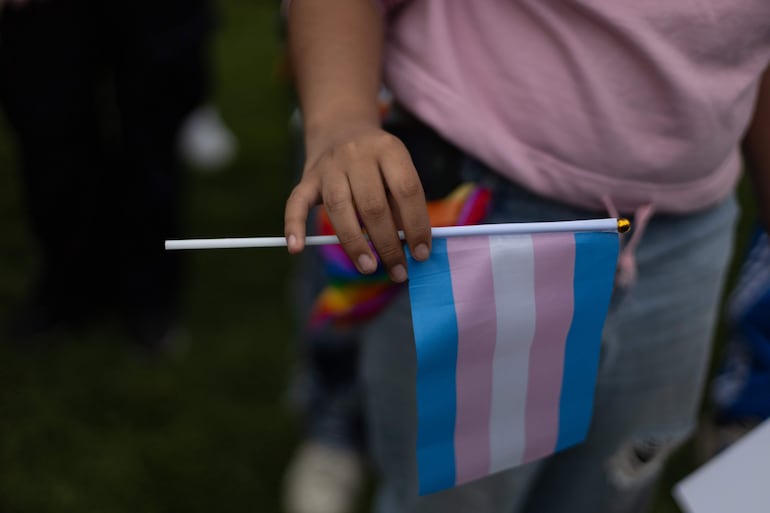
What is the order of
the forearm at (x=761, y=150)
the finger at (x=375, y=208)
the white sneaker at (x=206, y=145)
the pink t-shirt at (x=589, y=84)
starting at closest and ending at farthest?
1. the finger at (x=375, y=208)
2. the pink t-shirt at (x=589, y=84)
3. the forearm at (x=761, y=150)
4. the white sneaker at (x=206, y=145)

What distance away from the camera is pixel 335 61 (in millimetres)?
729

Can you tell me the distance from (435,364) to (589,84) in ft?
0.94

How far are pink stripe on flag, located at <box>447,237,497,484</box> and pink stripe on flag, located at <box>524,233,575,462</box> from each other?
0.15ft

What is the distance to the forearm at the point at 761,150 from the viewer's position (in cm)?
85

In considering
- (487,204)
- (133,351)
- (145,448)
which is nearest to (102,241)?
(133,351)

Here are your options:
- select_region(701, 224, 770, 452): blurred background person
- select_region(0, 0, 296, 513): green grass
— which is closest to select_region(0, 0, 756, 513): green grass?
select_region(0, 0, 296, 513): green grass

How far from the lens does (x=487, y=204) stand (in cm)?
83

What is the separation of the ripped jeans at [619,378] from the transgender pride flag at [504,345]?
0.09 m

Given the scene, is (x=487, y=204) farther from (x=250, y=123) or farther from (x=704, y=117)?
(x=250, y=123)

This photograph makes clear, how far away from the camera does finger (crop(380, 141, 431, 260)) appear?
63 centimetres

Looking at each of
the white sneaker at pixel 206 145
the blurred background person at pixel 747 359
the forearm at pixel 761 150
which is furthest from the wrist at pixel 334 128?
the white sneaker at pixel 206 145

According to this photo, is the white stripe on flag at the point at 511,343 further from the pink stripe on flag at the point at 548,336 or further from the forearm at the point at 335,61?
the forearm at the point at 335,61

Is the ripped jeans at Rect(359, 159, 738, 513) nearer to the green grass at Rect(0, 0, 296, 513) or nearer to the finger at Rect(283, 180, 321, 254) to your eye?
the finger at Rect(283, 180, 321, 254)

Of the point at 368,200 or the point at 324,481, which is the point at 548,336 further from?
the point at 324,481
